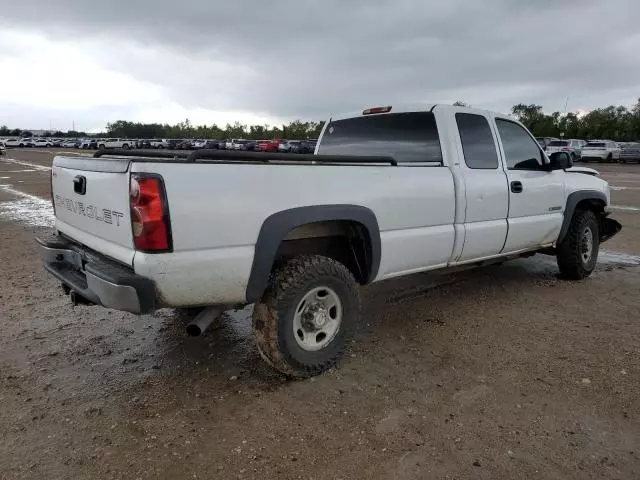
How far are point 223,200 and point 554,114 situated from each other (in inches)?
2611

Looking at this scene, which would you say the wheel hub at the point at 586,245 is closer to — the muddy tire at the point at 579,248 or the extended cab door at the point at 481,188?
the muddy tire at the point at 579,248

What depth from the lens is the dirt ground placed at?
2.66 metres

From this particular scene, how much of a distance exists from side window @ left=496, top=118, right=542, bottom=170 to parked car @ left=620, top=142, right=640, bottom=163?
34002 mm

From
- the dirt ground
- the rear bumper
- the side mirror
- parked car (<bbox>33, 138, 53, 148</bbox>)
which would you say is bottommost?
parked car (<bbox>33, 138, 53, 148</bbox>)

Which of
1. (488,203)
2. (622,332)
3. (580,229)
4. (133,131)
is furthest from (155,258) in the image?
(133,131)

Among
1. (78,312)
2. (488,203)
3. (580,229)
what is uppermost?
(488,203)

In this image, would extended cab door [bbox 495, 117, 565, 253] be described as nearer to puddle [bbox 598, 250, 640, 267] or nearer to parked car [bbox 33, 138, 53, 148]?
puddle [bbox 598, 250, 640, 267]

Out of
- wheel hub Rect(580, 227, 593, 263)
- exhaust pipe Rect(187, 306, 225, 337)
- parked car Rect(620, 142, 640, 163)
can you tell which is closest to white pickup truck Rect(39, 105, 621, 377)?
exhaust pipe Rect(187, 306, 225, 337)

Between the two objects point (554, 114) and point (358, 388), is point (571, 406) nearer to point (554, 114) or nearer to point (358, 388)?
point (358, 388)

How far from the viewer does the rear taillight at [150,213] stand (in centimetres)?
275

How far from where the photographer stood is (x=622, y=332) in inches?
172

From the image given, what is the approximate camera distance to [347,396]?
3.32 metres

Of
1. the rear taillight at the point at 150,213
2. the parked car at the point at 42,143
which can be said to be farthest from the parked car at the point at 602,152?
the parked car at the point at 42,143

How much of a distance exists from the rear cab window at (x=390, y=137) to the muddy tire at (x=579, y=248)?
2.42 m
